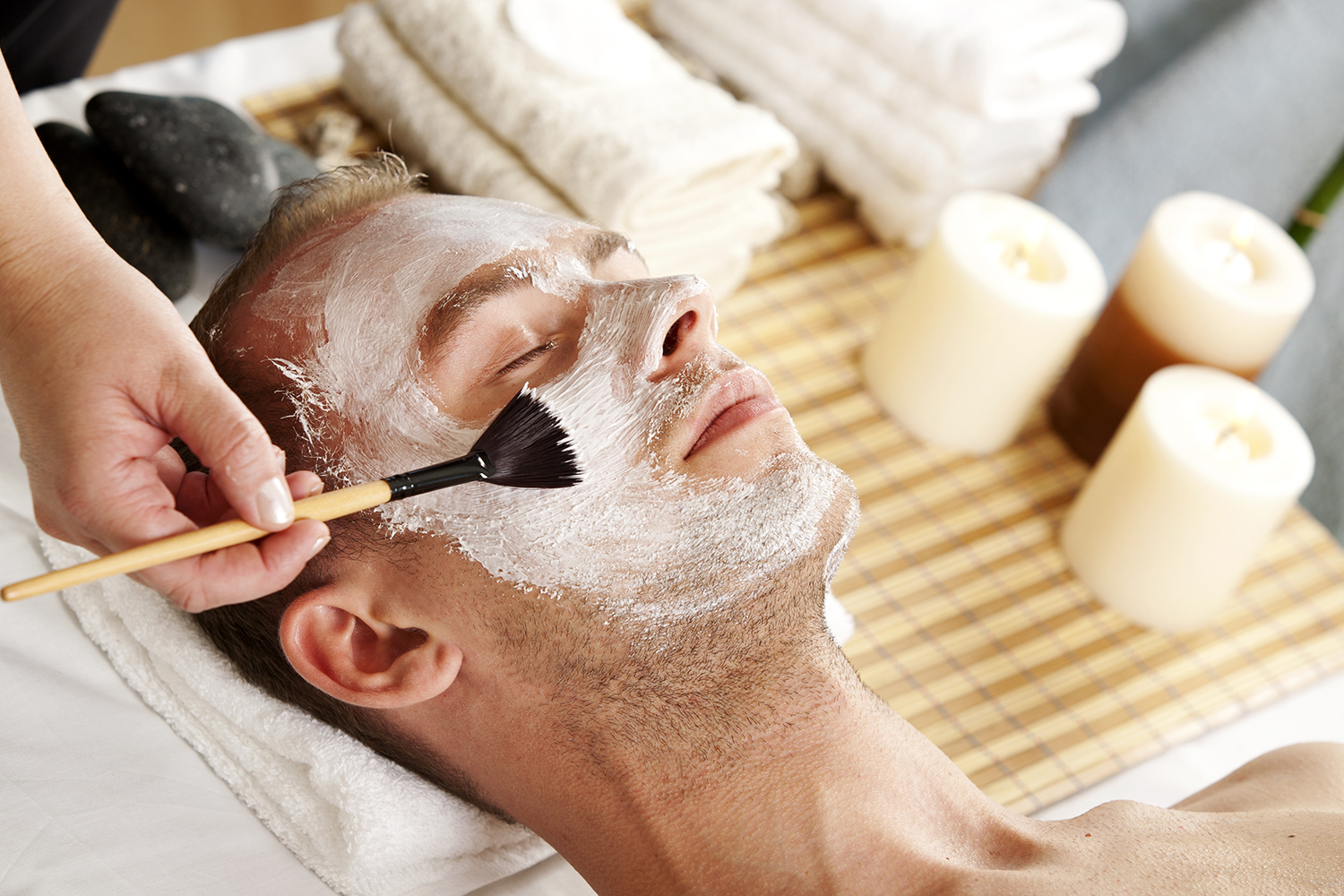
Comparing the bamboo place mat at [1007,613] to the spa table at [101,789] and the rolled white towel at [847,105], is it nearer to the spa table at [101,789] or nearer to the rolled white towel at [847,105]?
the spa table at [101,789]

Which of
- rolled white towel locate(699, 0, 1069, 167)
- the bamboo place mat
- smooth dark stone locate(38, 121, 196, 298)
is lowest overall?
the bamboo place mat

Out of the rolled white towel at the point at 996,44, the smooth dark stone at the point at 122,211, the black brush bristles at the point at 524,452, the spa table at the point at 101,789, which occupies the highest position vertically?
the rolled white towel at the point at 996,44

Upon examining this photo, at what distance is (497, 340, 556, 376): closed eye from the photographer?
0.85m

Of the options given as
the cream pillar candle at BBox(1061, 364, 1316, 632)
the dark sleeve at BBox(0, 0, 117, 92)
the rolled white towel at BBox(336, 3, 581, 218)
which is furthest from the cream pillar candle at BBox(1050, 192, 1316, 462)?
the dark sleeve at BBox(0, 0, 117, 92)

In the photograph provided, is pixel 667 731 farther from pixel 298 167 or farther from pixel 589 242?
pixel 298 167

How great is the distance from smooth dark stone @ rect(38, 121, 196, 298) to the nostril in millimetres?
625

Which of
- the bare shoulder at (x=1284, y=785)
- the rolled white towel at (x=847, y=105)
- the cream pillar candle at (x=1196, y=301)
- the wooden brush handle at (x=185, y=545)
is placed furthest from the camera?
the rolled white towel at (x=847, y=105)

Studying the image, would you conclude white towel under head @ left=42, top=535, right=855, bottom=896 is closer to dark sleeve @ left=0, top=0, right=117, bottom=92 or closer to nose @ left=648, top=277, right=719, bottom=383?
nose @ left=648, top=277, right=719, bottom=383

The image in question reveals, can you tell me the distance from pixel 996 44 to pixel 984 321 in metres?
0.38

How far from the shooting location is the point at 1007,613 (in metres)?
1.26

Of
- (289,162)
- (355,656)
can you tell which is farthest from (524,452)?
(289,162)

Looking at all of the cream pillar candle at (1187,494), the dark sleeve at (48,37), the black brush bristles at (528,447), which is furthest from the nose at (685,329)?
the dark sleeve at (48,37)

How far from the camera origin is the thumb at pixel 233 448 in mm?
646

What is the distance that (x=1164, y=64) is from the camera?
1.90m
